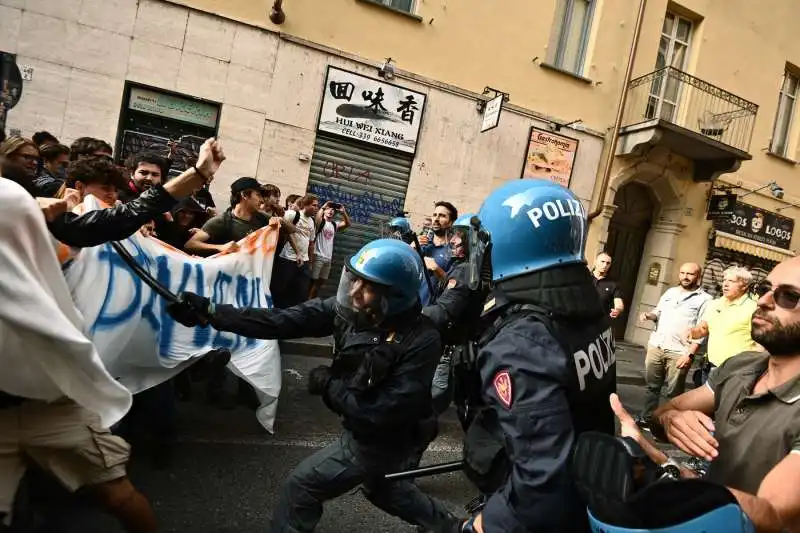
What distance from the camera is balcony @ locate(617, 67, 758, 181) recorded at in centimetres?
1098

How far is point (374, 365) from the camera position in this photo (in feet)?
6.95

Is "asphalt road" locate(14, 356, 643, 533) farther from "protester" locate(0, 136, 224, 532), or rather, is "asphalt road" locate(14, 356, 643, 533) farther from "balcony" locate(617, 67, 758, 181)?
"balcony" locate(617, 67, 758, 181)

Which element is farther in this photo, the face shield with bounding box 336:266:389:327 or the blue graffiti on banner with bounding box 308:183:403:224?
the blue graffiti on banner with bounding box 308:183:403:224

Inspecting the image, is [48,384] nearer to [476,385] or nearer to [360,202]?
A: [476,385]

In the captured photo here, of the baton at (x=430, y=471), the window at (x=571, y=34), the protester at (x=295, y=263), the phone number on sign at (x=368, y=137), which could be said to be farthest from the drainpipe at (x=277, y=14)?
the baton at (x=430, y=471)

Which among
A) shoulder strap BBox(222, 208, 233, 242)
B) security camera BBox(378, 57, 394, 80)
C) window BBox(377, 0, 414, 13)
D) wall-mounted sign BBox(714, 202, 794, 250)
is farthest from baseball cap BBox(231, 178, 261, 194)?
wall-mounted sign BBox(714, 202, 794, 250)

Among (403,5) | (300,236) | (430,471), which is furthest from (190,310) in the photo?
(403,5)

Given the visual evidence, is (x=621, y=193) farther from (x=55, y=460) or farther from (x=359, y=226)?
(x=55, y=460)

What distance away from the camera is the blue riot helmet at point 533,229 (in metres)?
1.57

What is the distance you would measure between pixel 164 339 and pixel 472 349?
2.39 meters

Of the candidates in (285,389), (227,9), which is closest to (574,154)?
(227,9)

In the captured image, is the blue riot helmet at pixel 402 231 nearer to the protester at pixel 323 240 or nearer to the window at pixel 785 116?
the protester at pixel 323 240

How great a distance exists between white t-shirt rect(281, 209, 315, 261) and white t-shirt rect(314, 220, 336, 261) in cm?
47

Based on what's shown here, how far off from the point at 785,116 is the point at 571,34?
22.5 feet
